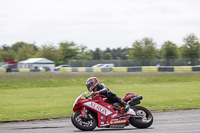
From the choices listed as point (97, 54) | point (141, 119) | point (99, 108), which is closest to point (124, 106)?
point (141, 119)

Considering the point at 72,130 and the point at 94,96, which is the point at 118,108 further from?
the point at 72,130

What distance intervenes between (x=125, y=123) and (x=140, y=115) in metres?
0.49

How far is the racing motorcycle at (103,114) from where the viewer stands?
29.5 feet

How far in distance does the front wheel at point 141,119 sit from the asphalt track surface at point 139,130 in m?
0.16

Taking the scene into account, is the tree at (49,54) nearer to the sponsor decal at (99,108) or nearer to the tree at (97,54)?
the tree at (97,54)

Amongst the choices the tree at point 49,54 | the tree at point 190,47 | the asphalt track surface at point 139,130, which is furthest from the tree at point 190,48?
the asphalt track surface at point 139,130

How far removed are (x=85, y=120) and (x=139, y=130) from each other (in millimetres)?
1497

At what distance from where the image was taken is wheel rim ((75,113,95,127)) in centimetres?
899

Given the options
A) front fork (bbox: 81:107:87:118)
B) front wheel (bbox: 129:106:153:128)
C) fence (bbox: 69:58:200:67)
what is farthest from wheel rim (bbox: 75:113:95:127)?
fence (bbox: 69:58:200:67)

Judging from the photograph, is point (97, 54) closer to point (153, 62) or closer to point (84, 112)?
point (153, 62)

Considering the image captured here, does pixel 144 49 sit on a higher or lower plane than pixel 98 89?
higher

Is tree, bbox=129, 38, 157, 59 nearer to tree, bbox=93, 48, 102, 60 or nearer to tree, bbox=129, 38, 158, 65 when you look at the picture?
tree, bbox=129, 38, 158, 65

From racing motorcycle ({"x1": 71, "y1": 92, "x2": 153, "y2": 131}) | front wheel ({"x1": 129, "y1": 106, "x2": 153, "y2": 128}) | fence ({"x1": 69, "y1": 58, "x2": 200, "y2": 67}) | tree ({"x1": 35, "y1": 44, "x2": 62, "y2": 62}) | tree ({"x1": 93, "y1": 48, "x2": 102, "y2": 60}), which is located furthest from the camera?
tree ({"x1": 93, "y1": 48, "x2": 102, "y2": 60})

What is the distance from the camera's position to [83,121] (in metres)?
9.03
